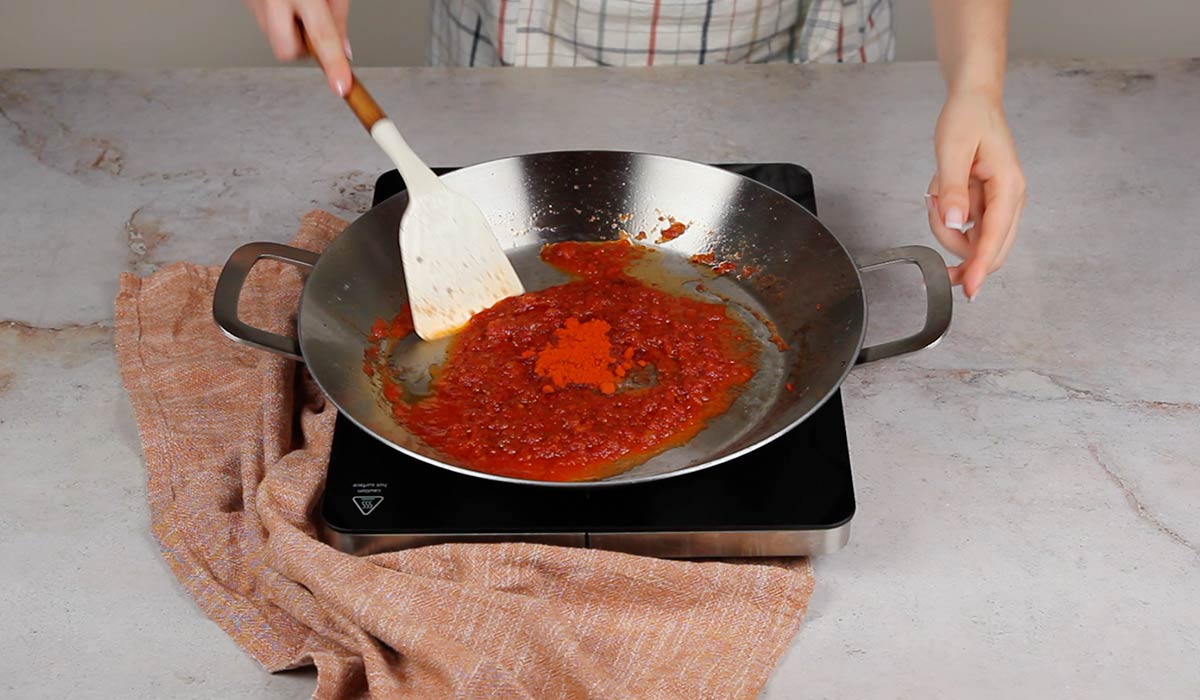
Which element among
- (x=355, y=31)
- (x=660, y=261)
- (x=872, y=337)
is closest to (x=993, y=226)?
(x=872, y=337)

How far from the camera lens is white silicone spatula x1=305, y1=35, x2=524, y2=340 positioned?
3.47 ft

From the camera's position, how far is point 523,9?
146 cm

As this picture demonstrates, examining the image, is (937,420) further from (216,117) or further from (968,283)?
(216,117)

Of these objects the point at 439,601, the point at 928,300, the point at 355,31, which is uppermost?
the point at 928,300

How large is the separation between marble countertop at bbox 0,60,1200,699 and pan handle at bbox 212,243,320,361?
0.16 m

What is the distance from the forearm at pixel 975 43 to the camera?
1.07m

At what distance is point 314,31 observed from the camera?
993mm

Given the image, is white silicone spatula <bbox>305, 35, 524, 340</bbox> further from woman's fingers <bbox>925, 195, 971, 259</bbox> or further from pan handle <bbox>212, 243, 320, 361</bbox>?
woman's fingers <bbox>925, 195, 971, 259</bbox>

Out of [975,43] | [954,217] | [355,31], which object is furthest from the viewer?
[355,31]

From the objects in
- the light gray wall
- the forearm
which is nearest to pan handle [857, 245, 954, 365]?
the forearm

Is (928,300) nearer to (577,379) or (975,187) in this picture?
(975,187)

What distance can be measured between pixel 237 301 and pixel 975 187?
2.05ft

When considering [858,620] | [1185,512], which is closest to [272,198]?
[858,620]

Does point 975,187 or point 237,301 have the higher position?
point 975,187
